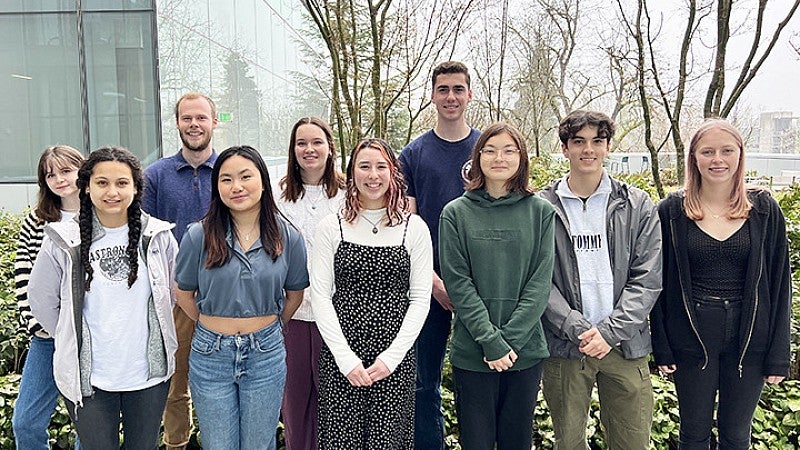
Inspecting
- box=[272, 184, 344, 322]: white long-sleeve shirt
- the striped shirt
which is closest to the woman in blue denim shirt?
box=[272, 184, 344, 322]: white long-sleeve shirt

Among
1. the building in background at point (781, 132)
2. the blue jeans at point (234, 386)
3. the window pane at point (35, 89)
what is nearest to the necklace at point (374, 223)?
the blue jeans at point (234, 386)

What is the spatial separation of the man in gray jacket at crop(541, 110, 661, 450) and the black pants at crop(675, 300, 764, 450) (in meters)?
0.21

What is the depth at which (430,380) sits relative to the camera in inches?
145

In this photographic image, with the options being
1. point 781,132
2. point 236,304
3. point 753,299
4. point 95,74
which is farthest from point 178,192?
point 781,132

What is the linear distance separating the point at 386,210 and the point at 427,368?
112 cm

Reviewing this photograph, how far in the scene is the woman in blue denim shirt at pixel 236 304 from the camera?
2883 mm

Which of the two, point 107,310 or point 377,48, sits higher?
point 377,48

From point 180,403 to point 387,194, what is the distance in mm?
1897

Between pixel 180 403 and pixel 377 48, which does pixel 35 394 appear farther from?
pixel 377 48

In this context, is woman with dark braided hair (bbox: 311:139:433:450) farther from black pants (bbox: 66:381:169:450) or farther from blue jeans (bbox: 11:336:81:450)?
blue jeans (bbox: 11:336:81:450)

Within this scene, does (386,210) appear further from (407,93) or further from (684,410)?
(407,93)

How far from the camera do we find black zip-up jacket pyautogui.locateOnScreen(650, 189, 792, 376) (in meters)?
3.05

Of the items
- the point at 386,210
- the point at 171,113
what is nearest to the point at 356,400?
the point at 386,210

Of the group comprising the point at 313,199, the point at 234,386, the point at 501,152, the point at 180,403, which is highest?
the point at 501,152
